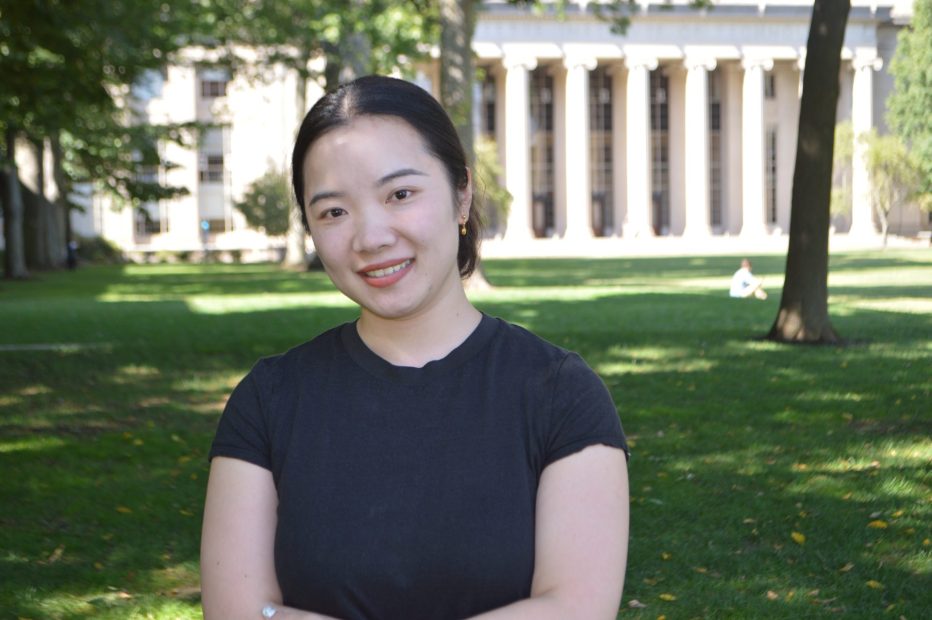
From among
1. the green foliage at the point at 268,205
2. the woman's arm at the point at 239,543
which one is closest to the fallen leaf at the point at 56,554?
the woman's arm at the point at 239,543

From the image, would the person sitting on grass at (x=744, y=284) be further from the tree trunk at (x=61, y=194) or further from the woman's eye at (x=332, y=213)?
the tree trunk at (x=61, y=194)

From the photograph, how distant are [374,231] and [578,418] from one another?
0.49 meters

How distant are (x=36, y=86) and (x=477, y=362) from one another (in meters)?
16.4

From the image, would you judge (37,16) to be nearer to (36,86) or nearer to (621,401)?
(36,86)

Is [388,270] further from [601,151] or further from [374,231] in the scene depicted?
[601,151]

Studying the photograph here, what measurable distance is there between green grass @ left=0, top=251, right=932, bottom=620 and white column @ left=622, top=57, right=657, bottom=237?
71000 millimetres

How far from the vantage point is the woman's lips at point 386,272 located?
2.59 m

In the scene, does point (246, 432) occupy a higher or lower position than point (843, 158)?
lower

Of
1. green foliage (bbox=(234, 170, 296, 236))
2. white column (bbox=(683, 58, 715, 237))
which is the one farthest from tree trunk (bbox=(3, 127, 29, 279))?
white column (bbox=(683, 58, 715, 237))

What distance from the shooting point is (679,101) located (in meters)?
99.0

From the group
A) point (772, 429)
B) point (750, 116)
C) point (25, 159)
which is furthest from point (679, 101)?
point (772, 429)

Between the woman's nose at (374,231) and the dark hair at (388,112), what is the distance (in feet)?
0.49

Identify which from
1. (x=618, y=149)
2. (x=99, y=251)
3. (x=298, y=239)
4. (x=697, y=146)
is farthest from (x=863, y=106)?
(x=298, y=239)

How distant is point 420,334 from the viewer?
2602 mm
